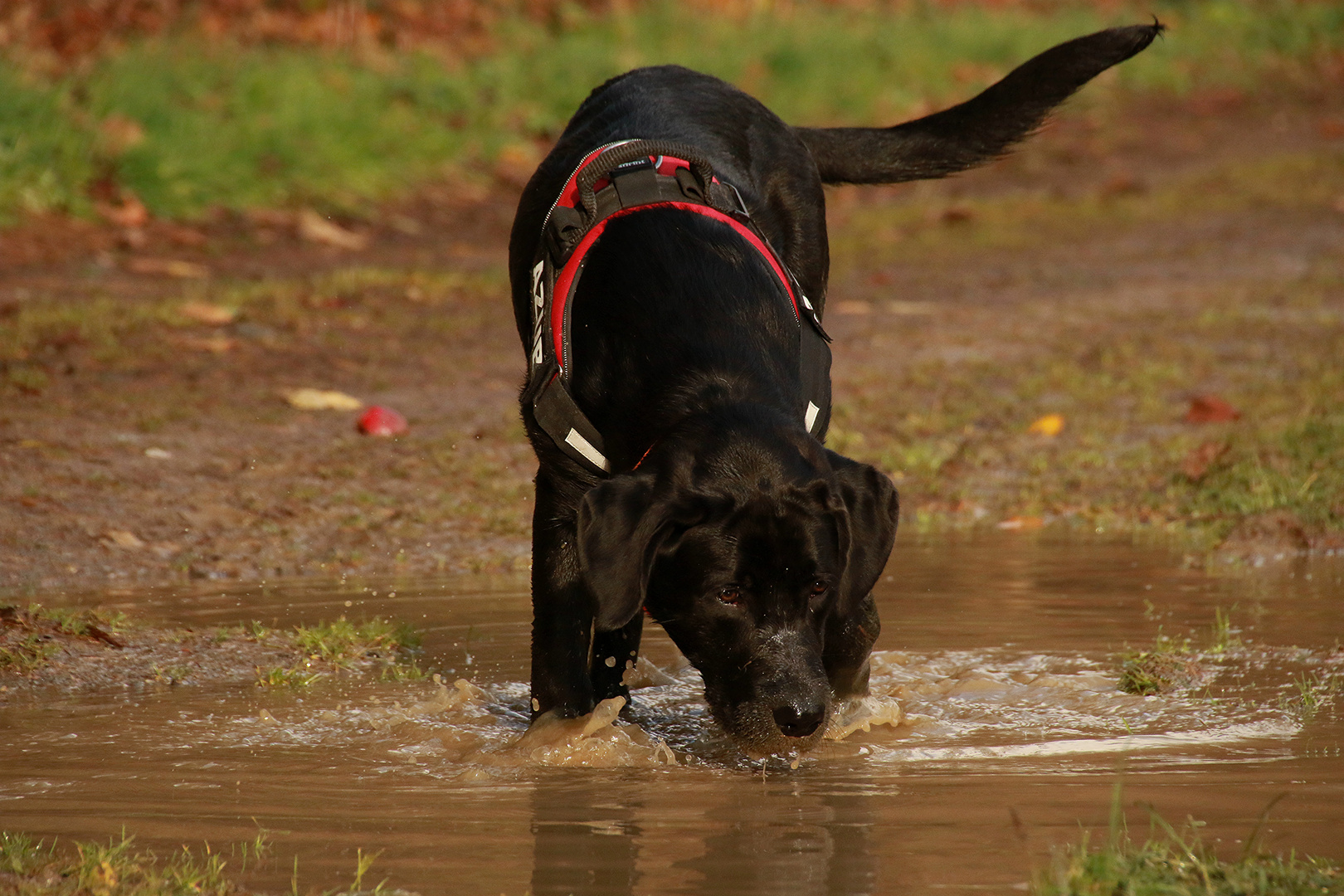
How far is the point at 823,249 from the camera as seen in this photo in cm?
496

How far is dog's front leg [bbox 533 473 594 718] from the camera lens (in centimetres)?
370

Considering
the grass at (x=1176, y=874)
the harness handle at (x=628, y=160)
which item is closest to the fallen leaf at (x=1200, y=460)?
the harness handle at (x=628, y=160)

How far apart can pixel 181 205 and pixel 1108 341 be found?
6.05m

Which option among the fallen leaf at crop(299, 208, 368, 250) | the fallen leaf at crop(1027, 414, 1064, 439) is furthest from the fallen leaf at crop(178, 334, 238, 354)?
the fallen leaf at crop(1027, 414, 1064, 439)

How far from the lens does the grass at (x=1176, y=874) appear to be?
7.83 feet

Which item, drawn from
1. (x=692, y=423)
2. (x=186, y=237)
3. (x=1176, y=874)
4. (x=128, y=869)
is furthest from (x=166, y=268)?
(x=1176, y=874)

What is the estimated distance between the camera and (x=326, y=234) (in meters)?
10.7

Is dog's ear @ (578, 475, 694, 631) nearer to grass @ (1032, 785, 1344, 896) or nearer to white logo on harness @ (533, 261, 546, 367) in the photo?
white logo on harness @ (533, 261, 546, 367)

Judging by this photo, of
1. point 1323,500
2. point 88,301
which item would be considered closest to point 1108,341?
point 1323,500

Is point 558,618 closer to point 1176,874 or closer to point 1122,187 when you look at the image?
point 1176,874

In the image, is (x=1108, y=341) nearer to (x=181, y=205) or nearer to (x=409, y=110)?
(x=181, y=205)

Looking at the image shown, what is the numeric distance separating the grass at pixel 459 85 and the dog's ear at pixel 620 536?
774cm

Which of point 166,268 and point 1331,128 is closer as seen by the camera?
point 166,268

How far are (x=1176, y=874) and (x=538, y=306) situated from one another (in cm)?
216
